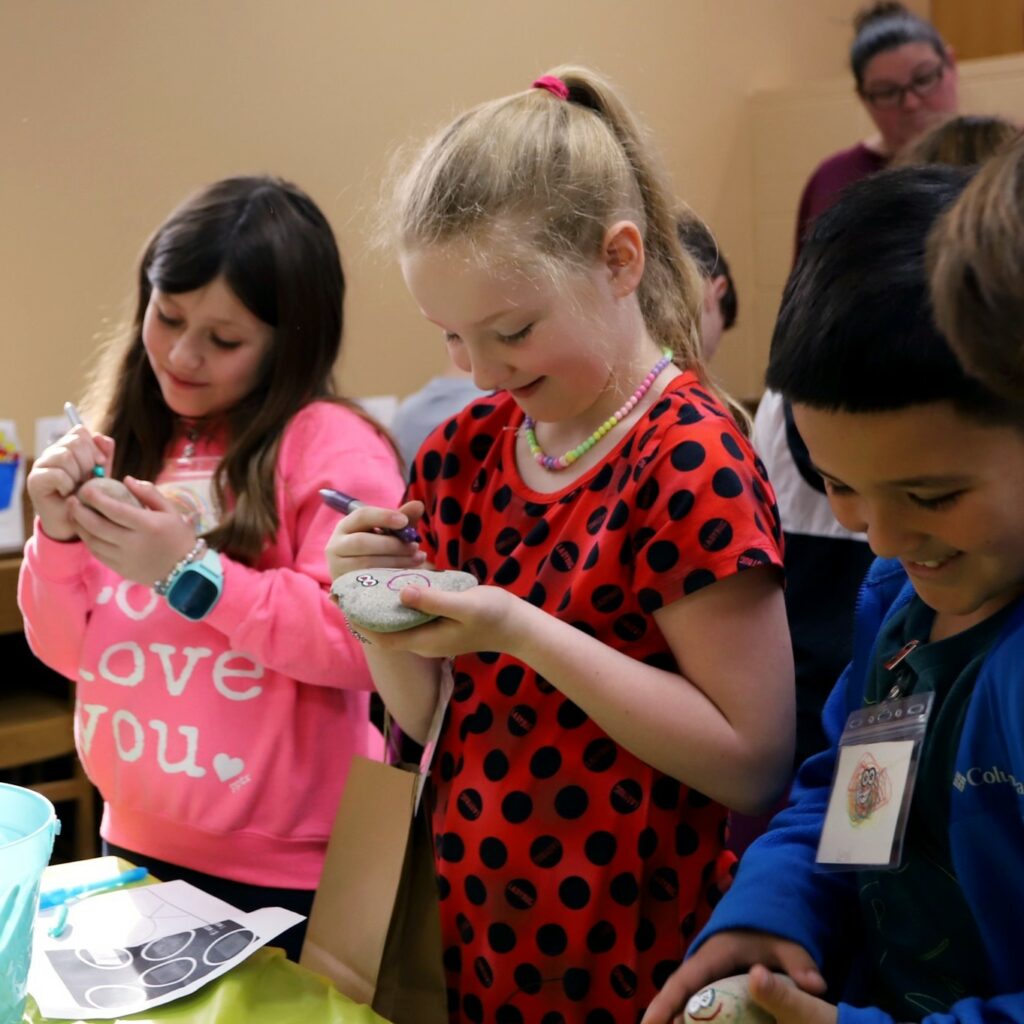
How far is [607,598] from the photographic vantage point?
1.10m

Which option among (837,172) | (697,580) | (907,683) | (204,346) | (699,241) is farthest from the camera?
(837,172)

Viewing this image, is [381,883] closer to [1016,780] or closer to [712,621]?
[712,621]

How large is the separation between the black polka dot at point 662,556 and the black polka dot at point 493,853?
0.27 metres

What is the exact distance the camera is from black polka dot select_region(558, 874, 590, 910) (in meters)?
1.09

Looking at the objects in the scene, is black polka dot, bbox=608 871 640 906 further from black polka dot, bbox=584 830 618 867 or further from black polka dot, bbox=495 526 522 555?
black polka dot, bbox=495 526 522 555

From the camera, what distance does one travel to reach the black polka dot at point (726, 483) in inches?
41.8

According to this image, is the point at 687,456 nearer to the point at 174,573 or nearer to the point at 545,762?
the point at 545,762

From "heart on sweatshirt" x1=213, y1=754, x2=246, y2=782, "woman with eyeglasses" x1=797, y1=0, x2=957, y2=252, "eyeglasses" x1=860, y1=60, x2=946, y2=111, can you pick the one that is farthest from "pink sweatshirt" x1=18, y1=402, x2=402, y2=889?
"eyeglasses" x1=860, y1=60, x2=946, y2=111

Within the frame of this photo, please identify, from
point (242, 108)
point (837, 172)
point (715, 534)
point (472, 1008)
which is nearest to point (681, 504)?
point (715, 534)

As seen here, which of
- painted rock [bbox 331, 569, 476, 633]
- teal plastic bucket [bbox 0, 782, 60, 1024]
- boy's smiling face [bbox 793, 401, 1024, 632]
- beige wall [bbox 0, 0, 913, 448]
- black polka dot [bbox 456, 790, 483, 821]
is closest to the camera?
boy's smiling face [bbox 793, 401, 1024, 632]

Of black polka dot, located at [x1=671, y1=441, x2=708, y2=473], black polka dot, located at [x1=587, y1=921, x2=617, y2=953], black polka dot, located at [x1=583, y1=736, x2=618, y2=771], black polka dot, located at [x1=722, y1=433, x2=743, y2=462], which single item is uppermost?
black polka dot, located at [x1=722, y1=433, x2=743, y2=462]

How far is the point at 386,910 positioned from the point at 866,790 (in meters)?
0.45

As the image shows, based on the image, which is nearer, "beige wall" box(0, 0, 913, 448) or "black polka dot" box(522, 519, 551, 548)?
"black polka dot" box(522, 519, 551, 548)

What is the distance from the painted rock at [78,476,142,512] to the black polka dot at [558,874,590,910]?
0.64 m
